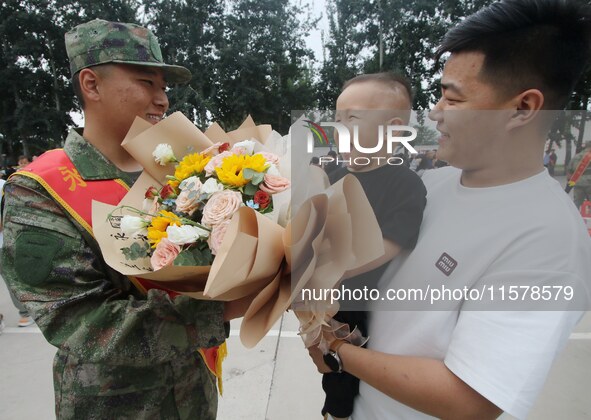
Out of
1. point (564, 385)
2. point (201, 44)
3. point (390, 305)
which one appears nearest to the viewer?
point (390, 305)

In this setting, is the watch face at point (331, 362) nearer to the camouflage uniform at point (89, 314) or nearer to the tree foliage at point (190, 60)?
the camouflage uniform at point (89, 314)

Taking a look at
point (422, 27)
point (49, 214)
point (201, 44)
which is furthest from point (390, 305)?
point (201, 44)

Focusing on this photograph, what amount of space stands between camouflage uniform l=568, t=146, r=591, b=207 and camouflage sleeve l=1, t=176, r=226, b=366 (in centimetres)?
84

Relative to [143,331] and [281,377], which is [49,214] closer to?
[143,331]

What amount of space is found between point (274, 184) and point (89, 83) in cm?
92

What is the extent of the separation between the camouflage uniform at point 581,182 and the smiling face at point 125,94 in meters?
1.31

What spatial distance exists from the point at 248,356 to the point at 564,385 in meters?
2.15

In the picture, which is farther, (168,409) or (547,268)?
(168,409)

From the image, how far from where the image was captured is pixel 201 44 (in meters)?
24.8

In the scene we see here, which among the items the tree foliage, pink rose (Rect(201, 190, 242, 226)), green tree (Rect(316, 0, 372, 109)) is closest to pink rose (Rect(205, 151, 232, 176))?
pink rose (Rect(201, 190, 242, 226))

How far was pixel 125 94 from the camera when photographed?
133cm

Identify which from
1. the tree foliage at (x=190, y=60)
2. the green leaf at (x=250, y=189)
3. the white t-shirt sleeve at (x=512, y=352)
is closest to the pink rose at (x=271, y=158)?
the green leaf at (x=250, y=189)

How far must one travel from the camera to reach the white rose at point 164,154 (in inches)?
45.2

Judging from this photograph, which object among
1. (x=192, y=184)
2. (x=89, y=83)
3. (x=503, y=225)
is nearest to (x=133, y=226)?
(x=192, y=184)
